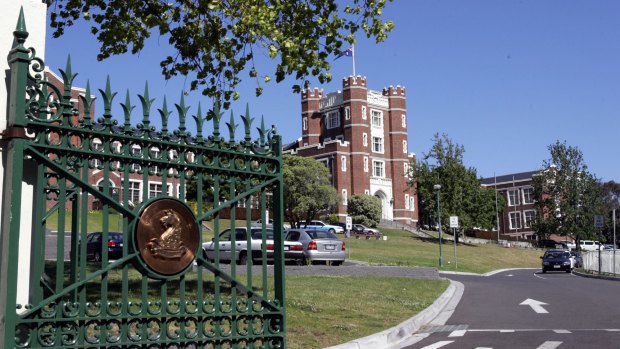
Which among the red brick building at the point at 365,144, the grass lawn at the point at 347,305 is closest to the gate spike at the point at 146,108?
the grass lawn at the point at 347,305

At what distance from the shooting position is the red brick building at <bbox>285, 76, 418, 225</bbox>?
83.4m

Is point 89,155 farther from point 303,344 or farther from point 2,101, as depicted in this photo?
point 303,344

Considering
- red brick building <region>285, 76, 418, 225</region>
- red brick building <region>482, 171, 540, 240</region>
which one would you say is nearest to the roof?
red brick building <region>482, 171, 540, 240</region>

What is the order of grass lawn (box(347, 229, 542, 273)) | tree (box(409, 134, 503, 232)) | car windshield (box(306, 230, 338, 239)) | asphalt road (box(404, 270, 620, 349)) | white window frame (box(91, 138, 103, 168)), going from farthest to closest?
1. tree (box(409, 134, 503, 232))
2. grass lawn (box(347, 229, 542, 273))
3. car windshield (box(306, 230, 338, 239))
4. asphalt road (box(404, 270, 620, 349))
5. white window frame (box(91, 138, 103, 168))

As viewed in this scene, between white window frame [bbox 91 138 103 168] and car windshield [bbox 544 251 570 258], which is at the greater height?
white window frame [bbox 91 138 103 168]

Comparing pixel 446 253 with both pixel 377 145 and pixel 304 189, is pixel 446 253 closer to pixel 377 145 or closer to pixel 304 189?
pixel 304 189

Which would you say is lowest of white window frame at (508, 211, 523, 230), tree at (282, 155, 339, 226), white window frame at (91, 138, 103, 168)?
white window frame at (91, 138, 103, 168)

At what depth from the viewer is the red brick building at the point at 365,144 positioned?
83.4m

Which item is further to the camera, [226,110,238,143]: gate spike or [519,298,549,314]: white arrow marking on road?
[519,298,549,314]: white arrow marking on road

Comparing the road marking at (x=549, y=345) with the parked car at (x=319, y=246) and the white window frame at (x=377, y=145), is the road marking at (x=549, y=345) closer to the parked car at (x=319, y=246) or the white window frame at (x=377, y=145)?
the parked car at (x=319, y=246)

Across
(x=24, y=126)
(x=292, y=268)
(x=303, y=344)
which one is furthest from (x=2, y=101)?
(x=292, y=268)

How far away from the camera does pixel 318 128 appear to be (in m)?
92.1

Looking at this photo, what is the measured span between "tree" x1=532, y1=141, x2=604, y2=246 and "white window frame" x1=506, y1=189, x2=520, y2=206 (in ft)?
105

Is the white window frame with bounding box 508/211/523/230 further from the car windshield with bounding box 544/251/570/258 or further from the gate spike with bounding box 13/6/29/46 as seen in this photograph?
the gate spike with bounding box 13/6/29/46
